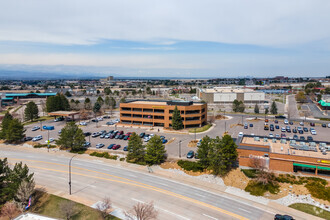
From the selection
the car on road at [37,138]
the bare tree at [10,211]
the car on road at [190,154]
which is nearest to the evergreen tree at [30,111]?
the car on road at [37,138]

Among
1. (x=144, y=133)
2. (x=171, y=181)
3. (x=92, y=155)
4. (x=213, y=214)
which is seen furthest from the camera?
(x=144, y=133)

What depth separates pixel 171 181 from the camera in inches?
1556

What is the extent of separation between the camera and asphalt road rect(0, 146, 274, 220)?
101ft

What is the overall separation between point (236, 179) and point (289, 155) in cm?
1071

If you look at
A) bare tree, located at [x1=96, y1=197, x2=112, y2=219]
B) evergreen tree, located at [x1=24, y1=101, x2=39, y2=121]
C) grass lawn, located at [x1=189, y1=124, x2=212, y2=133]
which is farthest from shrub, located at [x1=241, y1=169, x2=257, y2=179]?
evergreen tree, located at [x1=24, y1=101, x2=39, y2=121]

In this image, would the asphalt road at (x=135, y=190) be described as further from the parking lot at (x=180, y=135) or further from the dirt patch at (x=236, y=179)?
the parking lot at (x=180, y=135)

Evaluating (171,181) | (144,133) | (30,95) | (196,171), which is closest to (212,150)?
(196,171)

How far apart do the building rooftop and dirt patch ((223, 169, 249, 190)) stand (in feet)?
23.9

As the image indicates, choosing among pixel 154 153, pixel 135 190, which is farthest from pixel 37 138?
pixel 135 190

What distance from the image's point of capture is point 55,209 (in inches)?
1252

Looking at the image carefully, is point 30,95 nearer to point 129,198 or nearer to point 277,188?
point 129,198

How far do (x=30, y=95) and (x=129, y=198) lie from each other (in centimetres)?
16777

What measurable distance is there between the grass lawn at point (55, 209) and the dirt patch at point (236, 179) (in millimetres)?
20768

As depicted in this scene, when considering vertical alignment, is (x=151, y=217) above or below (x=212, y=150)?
below
